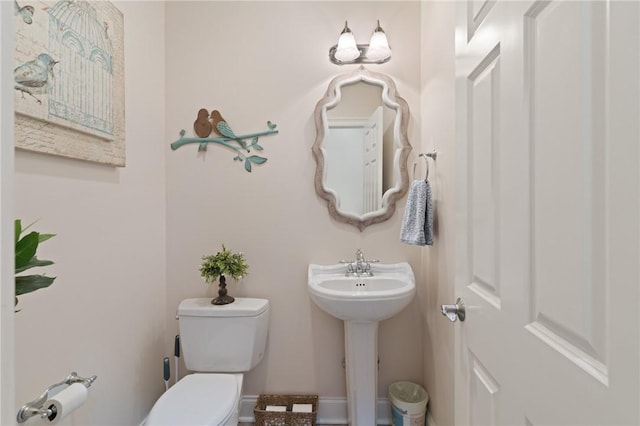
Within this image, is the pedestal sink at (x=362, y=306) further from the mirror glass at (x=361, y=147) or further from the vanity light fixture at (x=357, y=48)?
the vanity light fixture at (x=357, y=48)

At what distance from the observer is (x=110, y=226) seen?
138 cm

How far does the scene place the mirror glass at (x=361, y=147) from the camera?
70.4 inches

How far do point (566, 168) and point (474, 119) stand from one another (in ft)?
1.29

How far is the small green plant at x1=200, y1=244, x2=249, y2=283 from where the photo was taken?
166cm

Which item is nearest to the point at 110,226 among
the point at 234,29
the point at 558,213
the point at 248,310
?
the point at 248,310

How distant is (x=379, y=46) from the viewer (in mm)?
1700

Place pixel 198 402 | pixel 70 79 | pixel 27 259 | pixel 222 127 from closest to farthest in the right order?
pixel 27 259 < pixel 70 79 < pixel 198 402 < pixel 222 127

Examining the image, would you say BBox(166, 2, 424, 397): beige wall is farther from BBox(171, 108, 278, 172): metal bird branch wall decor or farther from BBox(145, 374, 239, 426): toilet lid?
BBox(145, 374, 239, 426): toilet lid

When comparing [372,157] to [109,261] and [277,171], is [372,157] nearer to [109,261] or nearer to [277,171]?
[277,171]

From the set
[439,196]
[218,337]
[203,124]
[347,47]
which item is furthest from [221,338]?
[347,47]

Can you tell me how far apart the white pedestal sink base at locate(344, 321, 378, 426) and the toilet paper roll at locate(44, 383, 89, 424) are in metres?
1.06

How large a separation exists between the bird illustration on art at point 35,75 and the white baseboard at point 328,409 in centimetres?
173

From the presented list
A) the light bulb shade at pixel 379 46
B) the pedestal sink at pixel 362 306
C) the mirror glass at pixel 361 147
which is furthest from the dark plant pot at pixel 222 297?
the light bulb shade at pixel 379 46

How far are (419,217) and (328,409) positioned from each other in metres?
1.23
